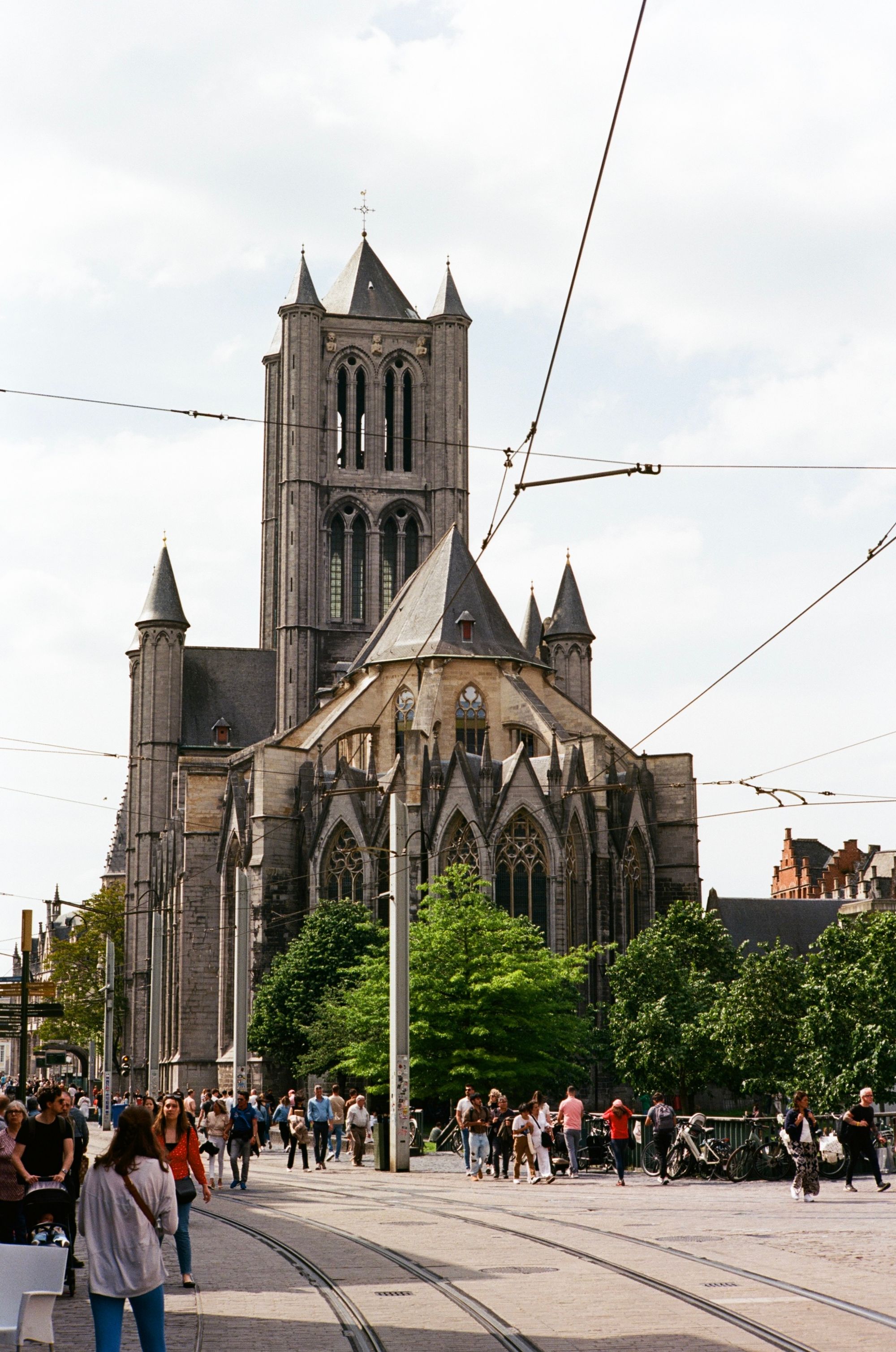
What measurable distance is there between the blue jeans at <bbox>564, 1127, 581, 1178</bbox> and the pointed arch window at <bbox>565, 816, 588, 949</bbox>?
24.1 meters

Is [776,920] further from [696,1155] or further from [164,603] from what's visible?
[696,1155]

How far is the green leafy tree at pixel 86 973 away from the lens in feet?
252

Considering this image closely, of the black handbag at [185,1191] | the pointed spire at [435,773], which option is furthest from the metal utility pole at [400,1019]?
the pointed spire at [435,773]

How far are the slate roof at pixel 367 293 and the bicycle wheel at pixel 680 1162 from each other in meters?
57.1

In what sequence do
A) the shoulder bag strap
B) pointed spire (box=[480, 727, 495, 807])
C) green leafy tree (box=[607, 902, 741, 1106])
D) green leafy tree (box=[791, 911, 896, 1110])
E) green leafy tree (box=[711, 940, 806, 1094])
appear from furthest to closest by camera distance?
pointed spire (box=[480, 727, 495, 807]) < green leafy tree (box=[607, 902, 741, 1106]) < green leafy tree (box=[711, 940, 806, 1094]) < green leafy tree (box=[791, 911, 896, 1110]) < the shoulder bag strap

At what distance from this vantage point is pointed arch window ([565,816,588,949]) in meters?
50.1

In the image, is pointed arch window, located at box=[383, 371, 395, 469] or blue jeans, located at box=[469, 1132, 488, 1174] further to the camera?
pointed arch window, located at box=[383, 371, 395, 469]

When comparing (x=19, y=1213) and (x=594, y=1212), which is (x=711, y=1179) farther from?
(x=19, y=1213)

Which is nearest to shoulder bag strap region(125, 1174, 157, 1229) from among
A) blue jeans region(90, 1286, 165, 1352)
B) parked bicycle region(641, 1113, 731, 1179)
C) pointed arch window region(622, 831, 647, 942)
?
blue jeans region(90, 1286, 165, 1352)

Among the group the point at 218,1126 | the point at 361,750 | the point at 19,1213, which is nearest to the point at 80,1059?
the point at 361,750

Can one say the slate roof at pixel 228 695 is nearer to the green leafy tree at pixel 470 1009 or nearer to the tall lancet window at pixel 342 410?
the tall lancet window at pixel 342 410

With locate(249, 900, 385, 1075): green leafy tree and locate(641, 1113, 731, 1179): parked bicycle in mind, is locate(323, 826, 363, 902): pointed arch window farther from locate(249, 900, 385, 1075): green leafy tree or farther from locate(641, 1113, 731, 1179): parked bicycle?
locate(641, 1113, 731, 1179): parked bicycle

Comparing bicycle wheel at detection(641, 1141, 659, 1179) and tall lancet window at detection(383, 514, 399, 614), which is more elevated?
tall lancet window at detection(383, 514, 399, 614)

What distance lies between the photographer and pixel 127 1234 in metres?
7.70
